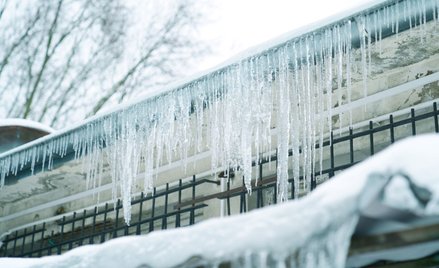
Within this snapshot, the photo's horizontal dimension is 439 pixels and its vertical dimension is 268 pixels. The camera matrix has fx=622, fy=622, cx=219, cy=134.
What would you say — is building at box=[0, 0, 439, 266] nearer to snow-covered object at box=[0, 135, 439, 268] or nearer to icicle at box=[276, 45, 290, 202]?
icicle at box=[276, 45, 290, 202]

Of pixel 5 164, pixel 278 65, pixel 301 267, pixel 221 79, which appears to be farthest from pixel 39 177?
pixel 301 267

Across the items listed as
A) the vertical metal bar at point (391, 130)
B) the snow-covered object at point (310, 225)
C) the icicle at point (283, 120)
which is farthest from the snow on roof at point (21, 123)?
the snow-covered object at point (310, 225)

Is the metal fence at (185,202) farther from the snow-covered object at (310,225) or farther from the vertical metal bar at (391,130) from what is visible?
the snow-covered object at (310,225)

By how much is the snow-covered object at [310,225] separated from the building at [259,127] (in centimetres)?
192

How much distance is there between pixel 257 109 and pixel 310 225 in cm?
247

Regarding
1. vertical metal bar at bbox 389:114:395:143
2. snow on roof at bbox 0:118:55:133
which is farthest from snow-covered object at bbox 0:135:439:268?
snow on roof at bbox 0:118:55:133

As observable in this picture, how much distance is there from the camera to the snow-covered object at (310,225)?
2150mm

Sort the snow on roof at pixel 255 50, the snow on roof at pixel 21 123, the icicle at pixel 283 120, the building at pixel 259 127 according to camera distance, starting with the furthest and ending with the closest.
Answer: the snow on roof at pixel 21 123
the icicle at pixel 283 120
the building at pixel 259 127
the snow on roof at pixel 255 50

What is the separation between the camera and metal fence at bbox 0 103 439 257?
4.39 meters

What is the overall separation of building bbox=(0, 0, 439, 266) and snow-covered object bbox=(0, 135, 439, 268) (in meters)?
1.92

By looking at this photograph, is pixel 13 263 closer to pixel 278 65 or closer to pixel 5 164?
pixel 278 65

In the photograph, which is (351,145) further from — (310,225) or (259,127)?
(310,225)

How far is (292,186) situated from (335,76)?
90cm

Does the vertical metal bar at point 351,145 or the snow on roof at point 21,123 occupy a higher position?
the snow on roof at point 21,123
